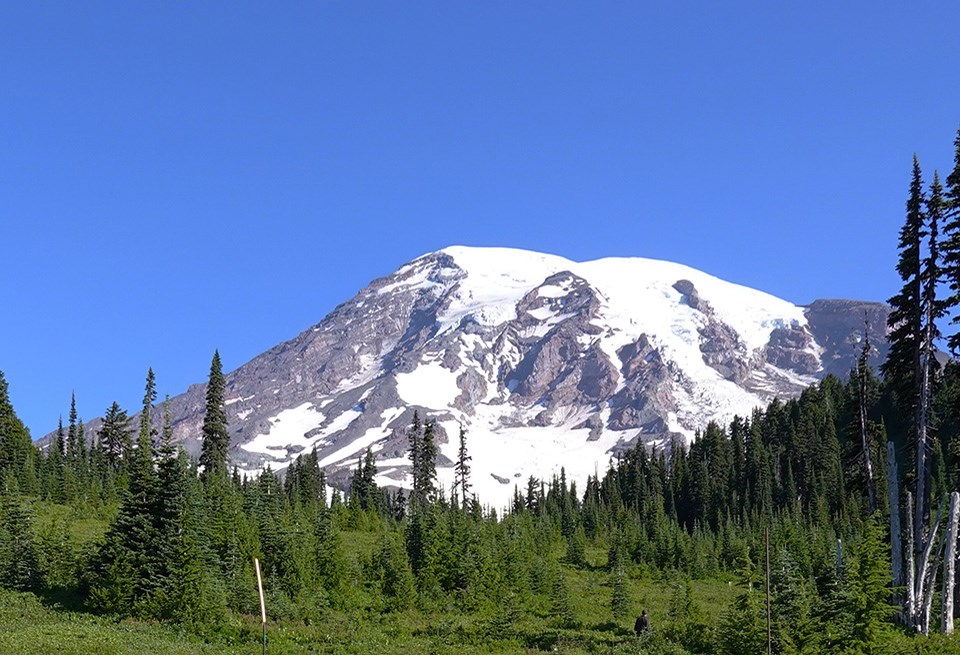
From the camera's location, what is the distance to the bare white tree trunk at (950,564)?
31.0m

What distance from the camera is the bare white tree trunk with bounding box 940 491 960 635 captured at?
102 ft

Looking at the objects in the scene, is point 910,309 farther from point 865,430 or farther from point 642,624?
point 642,624

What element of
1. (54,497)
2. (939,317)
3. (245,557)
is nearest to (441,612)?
(245,557)

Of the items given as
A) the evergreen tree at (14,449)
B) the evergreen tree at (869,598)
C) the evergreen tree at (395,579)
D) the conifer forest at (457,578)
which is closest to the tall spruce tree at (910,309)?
the conifer forest at (457,578)

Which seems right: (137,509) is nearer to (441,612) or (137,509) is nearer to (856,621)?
(441,612)

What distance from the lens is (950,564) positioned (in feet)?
101

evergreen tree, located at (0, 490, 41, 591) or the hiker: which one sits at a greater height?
evergreen tree, located at (0, 490, 41, 591)

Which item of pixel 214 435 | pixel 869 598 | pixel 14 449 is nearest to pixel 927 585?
pixel 869 598

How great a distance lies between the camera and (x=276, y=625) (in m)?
38.4

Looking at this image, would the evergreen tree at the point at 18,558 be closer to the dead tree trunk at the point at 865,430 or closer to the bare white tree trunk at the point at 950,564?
the dead tree trunk at the point at 865,430

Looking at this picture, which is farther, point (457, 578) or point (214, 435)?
point (214, 435)

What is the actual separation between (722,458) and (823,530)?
55846mm

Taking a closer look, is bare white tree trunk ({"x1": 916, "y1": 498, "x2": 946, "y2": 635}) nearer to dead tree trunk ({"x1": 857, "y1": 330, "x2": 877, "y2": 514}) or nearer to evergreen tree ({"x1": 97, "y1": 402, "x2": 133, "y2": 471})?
dead tree trunk ({"x1": 857, "y1": 330, "x2": 877, "y2": 514})

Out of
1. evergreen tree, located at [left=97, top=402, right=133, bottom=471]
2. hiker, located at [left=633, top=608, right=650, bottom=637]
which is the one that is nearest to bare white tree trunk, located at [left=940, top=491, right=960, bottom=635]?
hiker, located at [left=633, top=608, right=650, bottom=637]
